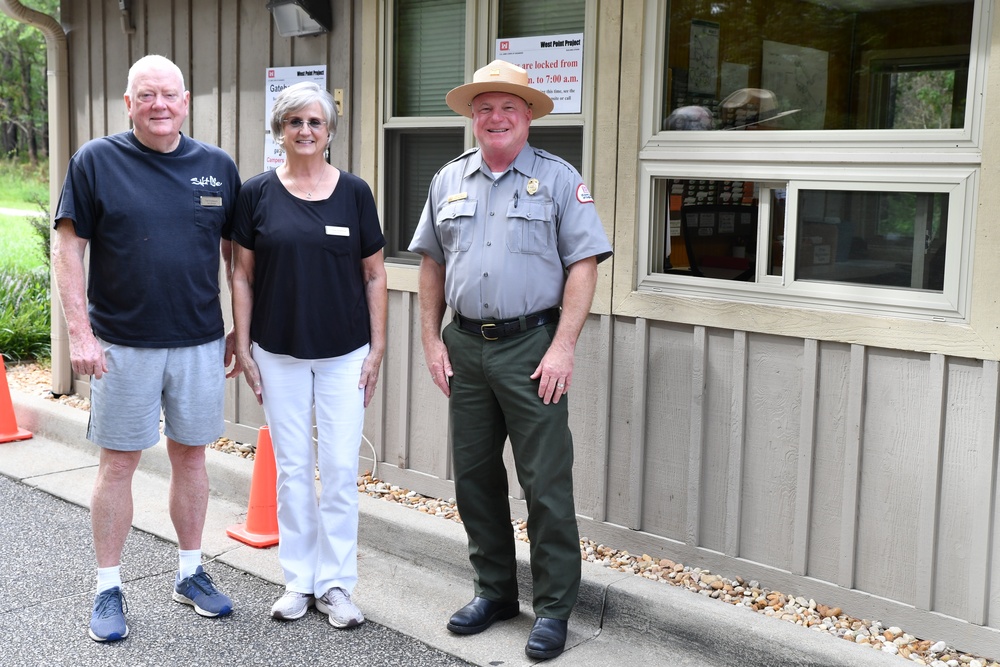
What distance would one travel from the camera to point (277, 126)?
4055 millimetres

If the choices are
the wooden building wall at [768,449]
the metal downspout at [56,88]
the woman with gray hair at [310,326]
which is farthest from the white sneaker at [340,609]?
the metal downspout at [56,88]

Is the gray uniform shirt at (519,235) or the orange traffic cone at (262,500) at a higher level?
the gray uniform shirt at (519,235)

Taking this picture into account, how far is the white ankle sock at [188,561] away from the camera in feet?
14.4

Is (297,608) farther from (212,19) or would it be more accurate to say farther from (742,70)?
(212,19)

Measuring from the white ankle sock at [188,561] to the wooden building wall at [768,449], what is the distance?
4.70 feet

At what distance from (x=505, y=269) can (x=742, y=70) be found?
1341 millimetres

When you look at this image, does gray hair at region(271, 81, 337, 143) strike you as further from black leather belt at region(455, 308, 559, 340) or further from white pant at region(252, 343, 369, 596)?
black leather belt at region(455, 308, 559, 340)

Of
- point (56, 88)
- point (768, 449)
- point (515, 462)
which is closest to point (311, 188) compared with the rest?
point (515, 462)

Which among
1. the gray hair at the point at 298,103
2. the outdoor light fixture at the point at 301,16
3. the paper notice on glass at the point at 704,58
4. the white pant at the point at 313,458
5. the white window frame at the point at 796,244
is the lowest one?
the white pant at the point at 313,458

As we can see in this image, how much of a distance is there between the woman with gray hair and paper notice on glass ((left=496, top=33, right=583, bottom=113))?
41.8 inches

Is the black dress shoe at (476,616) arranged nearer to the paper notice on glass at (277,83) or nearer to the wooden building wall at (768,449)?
the wooden building wall at (768,449)

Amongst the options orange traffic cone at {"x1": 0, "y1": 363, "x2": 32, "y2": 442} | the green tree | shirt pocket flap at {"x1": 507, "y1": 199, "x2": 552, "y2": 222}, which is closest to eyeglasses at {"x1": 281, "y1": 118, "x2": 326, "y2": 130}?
shirt pocket flap at {"x1": 507, "y1": 199, "x2": 552, "y2": 222}

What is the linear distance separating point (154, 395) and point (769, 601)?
8.05 feet

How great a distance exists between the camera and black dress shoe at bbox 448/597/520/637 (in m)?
4.09
